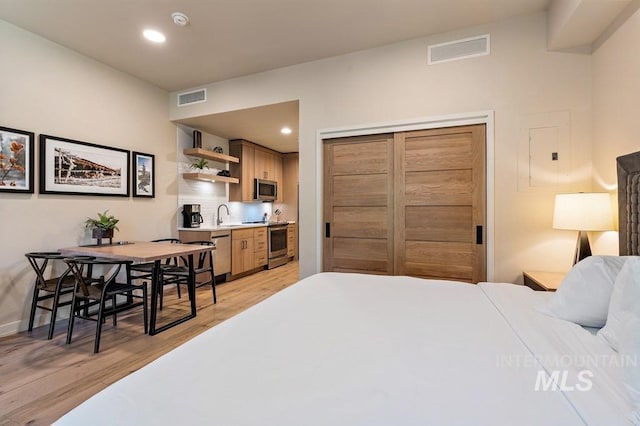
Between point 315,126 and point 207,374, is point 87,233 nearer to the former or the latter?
point 315,126

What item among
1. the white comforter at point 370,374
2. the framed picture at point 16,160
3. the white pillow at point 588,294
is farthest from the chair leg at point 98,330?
the white pillow at point 588,294

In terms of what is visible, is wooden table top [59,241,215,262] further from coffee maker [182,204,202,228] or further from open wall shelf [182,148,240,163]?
open wall shelf [182,148,240,163]

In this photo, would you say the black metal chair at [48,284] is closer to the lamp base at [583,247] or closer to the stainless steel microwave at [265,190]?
the stainless steel microwave at [265,190]

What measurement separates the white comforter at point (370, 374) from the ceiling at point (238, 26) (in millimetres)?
2436

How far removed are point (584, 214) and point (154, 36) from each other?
156 inches

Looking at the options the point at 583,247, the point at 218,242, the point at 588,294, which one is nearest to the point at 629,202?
the point at 583,247

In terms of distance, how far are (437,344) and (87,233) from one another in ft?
12.5

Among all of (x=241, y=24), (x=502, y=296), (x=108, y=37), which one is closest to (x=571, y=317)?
(x=502, y=296)

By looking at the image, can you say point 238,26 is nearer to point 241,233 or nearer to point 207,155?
point 207,155

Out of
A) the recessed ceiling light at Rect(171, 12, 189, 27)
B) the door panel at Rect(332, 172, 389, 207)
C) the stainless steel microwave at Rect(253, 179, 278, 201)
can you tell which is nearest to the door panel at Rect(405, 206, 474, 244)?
the door panel at Rect(332, 172, 389, 207)

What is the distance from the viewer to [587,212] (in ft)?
6.84

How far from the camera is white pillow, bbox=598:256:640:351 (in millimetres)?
974

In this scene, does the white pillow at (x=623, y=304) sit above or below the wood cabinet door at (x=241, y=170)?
below

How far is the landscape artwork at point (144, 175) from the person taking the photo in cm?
386
